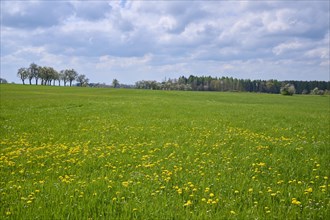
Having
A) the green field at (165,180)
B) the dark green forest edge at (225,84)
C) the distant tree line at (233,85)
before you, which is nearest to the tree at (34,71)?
the dark green forest edge at (225,84)

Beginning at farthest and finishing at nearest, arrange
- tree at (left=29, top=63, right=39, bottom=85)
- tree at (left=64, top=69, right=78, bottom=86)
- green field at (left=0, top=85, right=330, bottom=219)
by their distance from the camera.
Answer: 1. tree at (left=64, top=69, right=78, bottom=86)
2. tree at (left=29, top=63, right=39, bottom=85)
3. green field at (left=0, top=85, right=330, bottom=219)

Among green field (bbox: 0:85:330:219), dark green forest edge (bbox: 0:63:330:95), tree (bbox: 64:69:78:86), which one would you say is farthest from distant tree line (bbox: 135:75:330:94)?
green field (bbox: 0:85:330:219)

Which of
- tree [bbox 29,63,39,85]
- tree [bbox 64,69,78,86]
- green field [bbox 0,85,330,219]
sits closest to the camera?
green field [bbox 0,85,330,219]

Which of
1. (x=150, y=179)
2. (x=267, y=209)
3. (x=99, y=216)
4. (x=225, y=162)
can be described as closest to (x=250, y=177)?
(x=225, y=162)

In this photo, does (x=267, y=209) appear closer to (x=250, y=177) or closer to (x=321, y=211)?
(x=321, y=211)

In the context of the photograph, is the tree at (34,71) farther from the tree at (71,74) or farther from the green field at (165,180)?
the green field at (165,180)

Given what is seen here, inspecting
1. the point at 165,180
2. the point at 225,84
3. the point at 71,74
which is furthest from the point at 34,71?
the point at 165,180

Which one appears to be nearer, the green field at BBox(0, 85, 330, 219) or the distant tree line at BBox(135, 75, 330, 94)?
the green field at BBox(0, 85, 330, 219)

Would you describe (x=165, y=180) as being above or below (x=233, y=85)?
below

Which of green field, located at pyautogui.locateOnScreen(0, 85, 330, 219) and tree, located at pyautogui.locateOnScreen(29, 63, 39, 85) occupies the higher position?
tree, located at pyautogui.locateOnScreen(29, 63, 39, 85)

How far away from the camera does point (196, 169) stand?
24.0 feet

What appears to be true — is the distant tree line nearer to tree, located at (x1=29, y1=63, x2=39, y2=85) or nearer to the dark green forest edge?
the dark green forest edge

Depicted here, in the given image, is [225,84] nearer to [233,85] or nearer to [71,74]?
[233,85]

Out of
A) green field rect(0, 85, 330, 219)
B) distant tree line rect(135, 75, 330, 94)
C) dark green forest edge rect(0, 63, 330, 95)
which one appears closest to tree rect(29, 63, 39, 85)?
dark green forest edge rect(0, 63, 330, 95)
